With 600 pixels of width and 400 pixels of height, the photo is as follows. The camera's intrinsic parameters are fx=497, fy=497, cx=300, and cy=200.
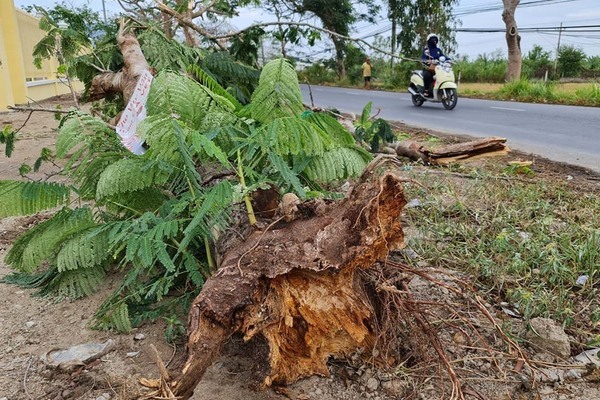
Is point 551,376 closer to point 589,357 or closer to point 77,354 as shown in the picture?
point 589,357

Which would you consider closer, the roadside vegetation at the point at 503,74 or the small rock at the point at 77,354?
the small rock at the point at 77,354

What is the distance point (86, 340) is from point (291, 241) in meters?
1.06

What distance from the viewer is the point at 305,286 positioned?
5.42ft

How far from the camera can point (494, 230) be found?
2783 mm

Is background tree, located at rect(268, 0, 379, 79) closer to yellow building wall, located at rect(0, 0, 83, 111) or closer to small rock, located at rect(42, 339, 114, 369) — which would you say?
yellow building wall, located at rect(0, 0, 83, 111)

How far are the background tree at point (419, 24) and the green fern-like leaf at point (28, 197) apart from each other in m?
27.1

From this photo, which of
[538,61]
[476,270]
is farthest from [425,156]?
[538,61]

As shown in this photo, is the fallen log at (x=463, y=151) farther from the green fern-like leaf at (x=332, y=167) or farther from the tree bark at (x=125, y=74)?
the green fern-like leaf at (x=332, y=167)

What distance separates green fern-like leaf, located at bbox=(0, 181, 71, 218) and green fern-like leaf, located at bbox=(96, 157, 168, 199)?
0.30 m

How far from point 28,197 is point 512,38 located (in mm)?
19253

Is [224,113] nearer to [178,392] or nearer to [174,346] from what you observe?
[174,346]

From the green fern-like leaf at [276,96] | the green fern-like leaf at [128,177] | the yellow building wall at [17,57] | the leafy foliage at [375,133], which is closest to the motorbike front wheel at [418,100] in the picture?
the leafy foliage at [375,133]

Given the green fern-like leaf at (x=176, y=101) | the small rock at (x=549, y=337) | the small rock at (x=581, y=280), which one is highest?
the green fern-like leaf at (x=176, y=101)

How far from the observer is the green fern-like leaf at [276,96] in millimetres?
2119
